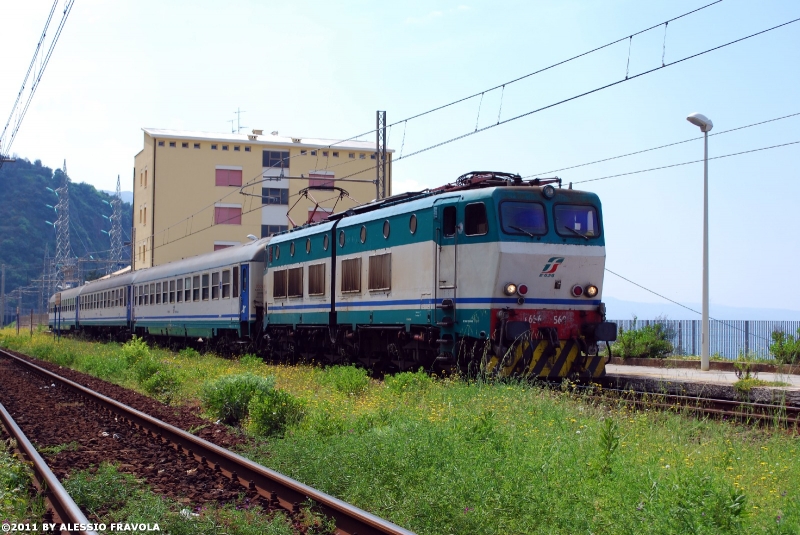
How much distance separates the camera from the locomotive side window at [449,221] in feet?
48.3

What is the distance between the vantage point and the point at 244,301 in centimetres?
2547

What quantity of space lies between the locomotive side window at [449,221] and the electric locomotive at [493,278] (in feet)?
0.06

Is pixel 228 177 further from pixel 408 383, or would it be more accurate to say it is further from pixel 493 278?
pixel 408 383

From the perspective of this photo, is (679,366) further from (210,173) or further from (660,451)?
(210,173)

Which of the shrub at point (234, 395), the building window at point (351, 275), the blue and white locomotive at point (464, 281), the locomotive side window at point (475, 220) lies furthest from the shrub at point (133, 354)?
the locomotive side window at point (475, 220)

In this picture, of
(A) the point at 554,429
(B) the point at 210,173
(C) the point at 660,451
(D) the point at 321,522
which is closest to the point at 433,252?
(A) the point at 554,429

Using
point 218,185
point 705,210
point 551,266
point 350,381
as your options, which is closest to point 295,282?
point 350,381

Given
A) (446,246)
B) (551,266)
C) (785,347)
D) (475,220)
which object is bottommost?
(785,347)

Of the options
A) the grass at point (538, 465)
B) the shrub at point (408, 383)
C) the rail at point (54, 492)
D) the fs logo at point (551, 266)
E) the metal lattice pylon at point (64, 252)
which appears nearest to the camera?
the grass at point (538, 465)

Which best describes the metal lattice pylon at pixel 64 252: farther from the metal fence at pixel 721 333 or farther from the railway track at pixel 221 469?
the railway track at pixel 221 469

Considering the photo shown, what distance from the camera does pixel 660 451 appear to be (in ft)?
26.5

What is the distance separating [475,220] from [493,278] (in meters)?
1.16

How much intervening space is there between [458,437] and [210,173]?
176 ft

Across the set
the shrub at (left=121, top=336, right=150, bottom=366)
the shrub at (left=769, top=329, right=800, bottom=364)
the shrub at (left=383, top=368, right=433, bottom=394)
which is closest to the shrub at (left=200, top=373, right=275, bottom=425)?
the shrub at (left=383, top=368, right=433, bottom=394)
